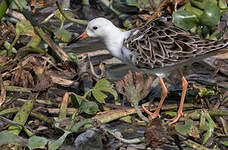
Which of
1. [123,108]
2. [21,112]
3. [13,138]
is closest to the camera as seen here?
[13,138]

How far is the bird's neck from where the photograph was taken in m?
5.83

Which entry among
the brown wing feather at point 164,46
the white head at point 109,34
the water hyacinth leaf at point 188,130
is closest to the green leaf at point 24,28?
the white head at point 109,34

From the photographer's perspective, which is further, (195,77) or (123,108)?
(195,77)

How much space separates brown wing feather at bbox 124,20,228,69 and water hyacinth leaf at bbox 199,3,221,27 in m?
1.27

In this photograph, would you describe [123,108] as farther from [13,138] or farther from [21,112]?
[13,138]

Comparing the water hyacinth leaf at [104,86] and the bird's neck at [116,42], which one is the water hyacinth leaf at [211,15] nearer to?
the bird's neck at [116,42]

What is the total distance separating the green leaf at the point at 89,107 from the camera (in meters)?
5.15

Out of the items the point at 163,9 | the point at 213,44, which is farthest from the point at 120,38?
the point at 163,9

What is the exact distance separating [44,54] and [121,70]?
3.99ft

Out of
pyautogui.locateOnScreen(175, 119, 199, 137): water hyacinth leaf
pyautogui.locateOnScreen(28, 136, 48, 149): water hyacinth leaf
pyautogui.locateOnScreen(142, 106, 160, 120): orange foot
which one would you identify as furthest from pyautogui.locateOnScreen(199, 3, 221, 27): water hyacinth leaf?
pyautogui.locateOnScreen(28, 136, 48, 149): water hyacinth leaf

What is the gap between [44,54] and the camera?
6551mm

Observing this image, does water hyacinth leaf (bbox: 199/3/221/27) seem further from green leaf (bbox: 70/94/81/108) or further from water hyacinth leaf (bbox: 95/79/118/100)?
green leaf (bbox: 70/94/81/108)

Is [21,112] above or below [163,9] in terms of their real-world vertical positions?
below

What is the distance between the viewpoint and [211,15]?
6730mm
